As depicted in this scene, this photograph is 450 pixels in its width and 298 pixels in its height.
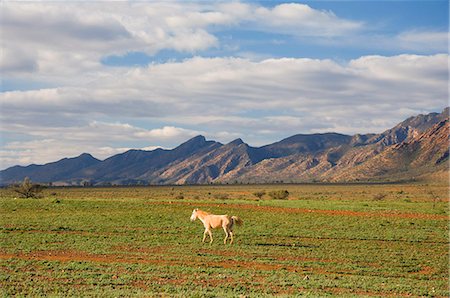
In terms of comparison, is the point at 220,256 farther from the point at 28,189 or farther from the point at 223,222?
the point at 28,189

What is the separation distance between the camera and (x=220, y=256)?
20969 mm

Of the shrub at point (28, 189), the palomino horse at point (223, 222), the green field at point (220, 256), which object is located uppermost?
the shrub at point (28, 189)

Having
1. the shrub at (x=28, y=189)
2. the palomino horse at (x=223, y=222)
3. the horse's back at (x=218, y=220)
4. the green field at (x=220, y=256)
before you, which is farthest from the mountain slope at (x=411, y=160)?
the horse's back at (x=218, y=220)

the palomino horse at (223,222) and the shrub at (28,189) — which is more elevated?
the shrub at (28,189)

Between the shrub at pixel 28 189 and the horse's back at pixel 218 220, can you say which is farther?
the shrub at pixel 28 189

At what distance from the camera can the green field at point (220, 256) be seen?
1528 cm

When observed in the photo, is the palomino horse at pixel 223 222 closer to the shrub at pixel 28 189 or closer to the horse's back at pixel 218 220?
the horse's back at pixel 218 220

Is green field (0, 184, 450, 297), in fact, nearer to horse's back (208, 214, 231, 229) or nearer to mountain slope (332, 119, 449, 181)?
horse's back (208, 214, 231, 229)

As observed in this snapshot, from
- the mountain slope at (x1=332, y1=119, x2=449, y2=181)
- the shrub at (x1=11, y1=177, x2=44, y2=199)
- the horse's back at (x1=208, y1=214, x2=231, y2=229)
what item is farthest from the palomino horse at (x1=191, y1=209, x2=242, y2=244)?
the mountain slope at (x1=332, y1=119, x2=449, y2=181)

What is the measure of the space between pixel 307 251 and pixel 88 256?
9.64 metres

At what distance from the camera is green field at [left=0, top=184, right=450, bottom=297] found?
1528 centimetres

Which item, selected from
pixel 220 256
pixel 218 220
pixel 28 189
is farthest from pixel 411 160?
pixel 220 256

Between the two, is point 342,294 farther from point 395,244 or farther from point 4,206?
point 4,206

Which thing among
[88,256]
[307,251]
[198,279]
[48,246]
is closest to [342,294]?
[198,279]
